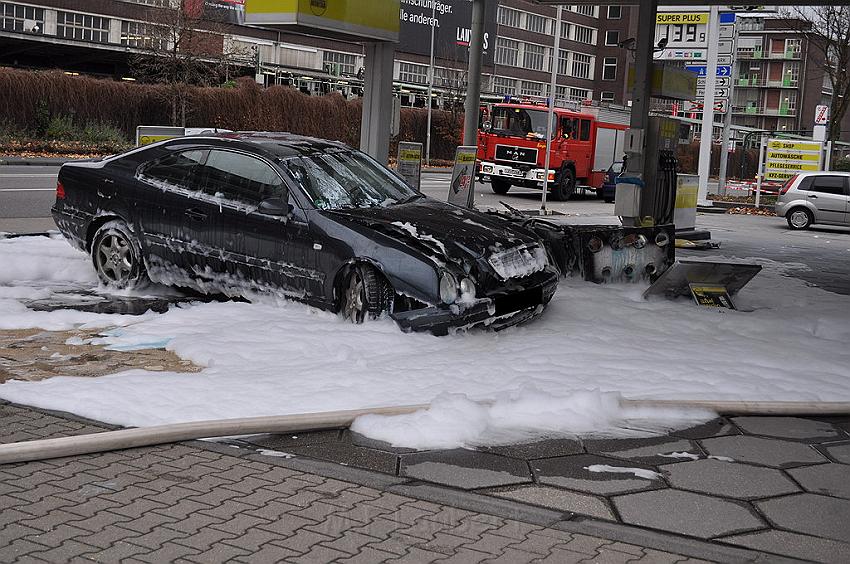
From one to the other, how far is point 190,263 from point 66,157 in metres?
27.3

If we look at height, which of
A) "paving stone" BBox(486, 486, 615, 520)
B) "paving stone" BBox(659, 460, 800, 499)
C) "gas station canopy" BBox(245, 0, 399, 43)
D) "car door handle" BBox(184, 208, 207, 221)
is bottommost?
"paving stone" BBox(486, 486, 615, 520)

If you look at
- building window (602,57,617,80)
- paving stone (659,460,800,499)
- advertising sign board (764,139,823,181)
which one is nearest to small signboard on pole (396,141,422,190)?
paving stone (659,460,800,499)

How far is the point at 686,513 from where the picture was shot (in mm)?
4590

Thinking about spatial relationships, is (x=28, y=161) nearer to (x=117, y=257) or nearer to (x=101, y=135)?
(x=101, y=135)

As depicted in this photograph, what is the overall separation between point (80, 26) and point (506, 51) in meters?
47.2

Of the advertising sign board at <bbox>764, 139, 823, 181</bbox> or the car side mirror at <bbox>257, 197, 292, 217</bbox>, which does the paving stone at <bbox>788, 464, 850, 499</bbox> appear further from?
the advertising sign board at <bbox>764, 139, 823, 181</bbox>

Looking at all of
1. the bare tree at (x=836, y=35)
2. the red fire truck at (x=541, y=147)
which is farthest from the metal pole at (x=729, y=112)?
the bare tree at (x=836, y=35)

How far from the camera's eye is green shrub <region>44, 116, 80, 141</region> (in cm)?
3675

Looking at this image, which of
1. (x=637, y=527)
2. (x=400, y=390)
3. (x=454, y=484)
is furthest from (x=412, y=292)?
(x=637, y=527)

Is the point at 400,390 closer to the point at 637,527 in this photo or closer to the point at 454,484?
the point at 454,484

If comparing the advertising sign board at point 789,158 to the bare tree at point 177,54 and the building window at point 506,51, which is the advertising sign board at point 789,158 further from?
the building window at point 506,51

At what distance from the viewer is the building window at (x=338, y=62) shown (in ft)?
262

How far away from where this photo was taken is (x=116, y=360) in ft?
22.8

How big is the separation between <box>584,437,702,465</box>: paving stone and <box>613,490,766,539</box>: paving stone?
48cm
